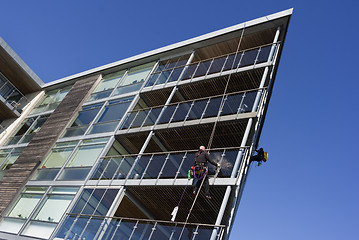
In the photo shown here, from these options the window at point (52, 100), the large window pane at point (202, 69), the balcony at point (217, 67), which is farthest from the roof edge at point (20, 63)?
the large window pane at point (202, 69)

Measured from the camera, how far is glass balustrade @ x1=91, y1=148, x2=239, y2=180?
10594 mm

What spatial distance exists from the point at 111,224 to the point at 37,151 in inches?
293

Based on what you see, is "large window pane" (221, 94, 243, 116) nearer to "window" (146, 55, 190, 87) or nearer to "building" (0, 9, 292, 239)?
"building" (0, 9, 292, 239)

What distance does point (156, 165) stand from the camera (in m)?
12.1

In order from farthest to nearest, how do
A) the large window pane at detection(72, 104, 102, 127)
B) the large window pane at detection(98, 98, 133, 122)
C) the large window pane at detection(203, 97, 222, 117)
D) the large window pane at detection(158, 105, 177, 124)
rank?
the large window pane at detection(72, 104, 102, 127)
the large window pane at detection(98, 98, 133, 122)
the large window pane at detection(158, 105, 177, 124)
the large window pane at detection(203, 97, 222, 117)

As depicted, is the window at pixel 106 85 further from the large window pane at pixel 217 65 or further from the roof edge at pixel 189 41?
the large window pane at pixel 217 65

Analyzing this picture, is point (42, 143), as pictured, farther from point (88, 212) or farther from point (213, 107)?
point (213, 107)

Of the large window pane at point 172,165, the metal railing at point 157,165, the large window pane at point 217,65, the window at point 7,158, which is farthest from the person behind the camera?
the window at point 7,158

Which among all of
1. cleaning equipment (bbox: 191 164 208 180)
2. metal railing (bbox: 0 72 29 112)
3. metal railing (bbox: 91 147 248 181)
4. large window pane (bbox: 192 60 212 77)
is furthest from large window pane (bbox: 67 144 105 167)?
metal railing (bbox: 0 72 29 112)

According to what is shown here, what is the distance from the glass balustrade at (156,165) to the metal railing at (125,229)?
5.83ft

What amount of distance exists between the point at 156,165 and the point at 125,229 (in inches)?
107

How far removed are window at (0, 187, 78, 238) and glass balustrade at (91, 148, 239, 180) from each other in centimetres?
156

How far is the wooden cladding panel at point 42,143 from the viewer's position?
1463 centimetres

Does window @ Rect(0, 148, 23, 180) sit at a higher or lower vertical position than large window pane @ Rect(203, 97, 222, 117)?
lower
